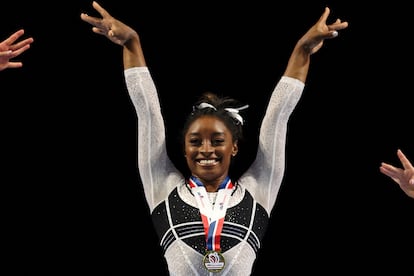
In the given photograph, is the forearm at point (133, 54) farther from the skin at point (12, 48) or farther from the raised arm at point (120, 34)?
the skin at point (12, 48)

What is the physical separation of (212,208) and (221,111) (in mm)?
467

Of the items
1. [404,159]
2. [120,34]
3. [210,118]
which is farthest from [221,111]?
[404,159]

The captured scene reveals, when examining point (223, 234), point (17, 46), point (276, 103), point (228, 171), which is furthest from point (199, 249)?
point (17, 46)

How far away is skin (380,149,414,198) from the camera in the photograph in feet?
14.8

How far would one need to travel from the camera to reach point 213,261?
450 cm

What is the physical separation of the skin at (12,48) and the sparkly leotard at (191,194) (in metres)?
0.49

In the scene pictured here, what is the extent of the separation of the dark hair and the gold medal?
58 centimetres

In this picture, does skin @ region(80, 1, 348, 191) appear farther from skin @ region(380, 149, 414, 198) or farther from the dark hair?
skin @ region(380, 149, 414, 198)

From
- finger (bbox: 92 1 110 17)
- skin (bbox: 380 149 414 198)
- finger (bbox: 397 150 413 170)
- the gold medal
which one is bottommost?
the gold medal

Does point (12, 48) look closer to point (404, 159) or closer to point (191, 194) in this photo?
point (191, 194)

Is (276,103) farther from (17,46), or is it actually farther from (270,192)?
(17,46)

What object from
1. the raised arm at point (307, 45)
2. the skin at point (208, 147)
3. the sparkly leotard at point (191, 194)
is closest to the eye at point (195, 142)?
the skin at point (208, 147)

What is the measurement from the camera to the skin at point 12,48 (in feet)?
14.9

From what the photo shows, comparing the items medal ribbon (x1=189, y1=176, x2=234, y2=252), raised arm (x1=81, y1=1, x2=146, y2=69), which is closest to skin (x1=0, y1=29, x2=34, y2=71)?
raised arm (x1=81, y1=1, x2=146, y2=69)
